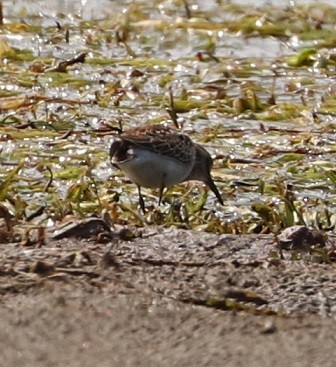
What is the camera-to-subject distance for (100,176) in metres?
9.34

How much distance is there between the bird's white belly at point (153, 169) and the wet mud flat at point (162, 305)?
118 cm

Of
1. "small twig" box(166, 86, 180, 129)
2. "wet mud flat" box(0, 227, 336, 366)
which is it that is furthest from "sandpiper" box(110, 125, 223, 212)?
"wet mud flat" box(0, 227, 336, 366)

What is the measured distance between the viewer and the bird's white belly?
8781 millimetres

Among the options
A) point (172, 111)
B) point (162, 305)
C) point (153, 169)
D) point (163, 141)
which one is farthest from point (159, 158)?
point (162, 305)

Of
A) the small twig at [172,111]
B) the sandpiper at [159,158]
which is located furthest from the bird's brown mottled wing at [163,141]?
the small twig at [172,111]

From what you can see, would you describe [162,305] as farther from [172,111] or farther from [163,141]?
[172,111]

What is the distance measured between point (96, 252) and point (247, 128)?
3.16 m

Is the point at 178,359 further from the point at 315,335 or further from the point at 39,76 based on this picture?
the point at 39,76

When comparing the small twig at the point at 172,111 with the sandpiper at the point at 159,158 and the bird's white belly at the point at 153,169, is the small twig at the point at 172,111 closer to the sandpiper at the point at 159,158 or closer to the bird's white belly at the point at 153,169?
the sandpiper at the point at 159,158

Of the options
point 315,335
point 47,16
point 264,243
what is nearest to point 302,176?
point 264,243

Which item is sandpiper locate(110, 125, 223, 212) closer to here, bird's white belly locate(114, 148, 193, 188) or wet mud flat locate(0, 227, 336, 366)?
bird's white belly locate(114, 148, 193, 188)

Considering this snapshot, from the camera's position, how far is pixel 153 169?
8.88m

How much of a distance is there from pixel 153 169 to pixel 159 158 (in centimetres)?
37

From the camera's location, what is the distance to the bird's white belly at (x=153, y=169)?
8781mm
